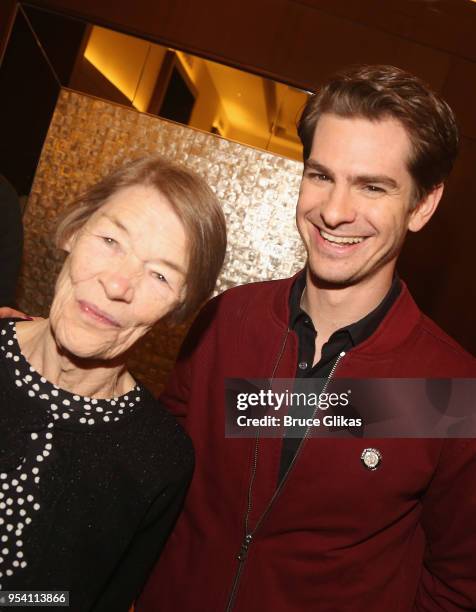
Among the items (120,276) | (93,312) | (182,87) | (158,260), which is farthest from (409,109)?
(182,87)

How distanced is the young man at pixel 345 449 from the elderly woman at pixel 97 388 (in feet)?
0.80

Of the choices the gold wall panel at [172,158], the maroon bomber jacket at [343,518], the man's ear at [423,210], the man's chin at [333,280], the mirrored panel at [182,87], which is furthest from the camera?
the gold wall panel at [172,158]

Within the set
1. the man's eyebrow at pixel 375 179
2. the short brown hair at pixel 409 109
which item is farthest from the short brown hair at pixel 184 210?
the short brown hair at pixel 409 109

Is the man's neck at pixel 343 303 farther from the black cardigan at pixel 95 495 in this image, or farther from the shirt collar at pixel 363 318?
the black cardigan at pixel 95 495

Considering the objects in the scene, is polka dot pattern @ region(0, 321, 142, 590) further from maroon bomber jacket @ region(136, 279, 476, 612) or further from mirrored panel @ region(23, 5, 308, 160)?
mirrored panel @ region(23, 5, 308, 160)

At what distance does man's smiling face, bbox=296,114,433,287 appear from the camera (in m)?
1.67

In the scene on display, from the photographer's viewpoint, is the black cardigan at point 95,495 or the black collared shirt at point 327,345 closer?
the black cardigan at point 95,495

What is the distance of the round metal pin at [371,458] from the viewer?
1600 millimetres

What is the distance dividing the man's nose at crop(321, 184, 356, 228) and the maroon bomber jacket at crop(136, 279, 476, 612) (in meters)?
0.31

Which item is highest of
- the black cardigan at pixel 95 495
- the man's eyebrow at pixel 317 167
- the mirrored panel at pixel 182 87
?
the mirrored panel at pixel 182 87

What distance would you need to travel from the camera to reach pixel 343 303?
1.72 meters

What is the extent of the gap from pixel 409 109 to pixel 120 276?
1013 millimetres

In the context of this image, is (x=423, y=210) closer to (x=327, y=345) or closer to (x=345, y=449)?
(x=327, y=345)

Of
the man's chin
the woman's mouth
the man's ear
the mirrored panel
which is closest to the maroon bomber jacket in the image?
the man's chin
